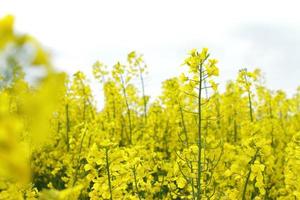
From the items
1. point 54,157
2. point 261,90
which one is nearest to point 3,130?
point 54,157

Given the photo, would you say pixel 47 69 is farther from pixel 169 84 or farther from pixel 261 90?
pixel 261 90

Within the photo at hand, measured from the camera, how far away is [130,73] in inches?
346

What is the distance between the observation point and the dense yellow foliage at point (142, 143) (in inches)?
39.3

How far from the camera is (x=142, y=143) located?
7367mm

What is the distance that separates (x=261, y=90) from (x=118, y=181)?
739cm

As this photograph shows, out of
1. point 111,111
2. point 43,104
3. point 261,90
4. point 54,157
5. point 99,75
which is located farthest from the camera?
point 261,90

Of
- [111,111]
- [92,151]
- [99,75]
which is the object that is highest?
[99,75]

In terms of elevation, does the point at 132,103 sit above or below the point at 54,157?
above

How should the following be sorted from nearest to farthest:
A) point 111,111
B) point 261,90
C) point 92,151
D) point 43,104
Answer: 1. point 43,104
2. point 92,151
3. point 111,111
4. point 261,90

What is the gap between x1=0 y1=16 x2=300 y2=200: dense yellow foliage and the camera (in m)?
1.00

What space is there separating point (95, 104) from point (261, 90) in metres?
3.39

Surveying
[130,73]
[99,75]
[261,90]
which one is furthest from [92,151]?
[261,90]

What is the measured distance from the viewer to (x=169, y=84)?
8.33m

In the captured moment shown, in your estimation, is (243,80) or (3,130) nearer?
(3,130)
